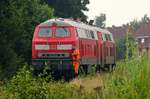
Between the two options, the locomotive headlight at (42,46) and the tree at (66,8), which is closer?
the locomotive headlight at (42,46)

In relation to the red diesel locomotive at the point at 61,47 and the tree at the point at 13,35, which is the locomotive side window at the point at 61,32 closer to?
the red diesel locomotive at the point at 61,47

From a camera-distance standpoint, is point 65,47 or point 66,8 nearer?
point 65,47

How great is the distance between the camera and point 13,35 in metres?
34.3

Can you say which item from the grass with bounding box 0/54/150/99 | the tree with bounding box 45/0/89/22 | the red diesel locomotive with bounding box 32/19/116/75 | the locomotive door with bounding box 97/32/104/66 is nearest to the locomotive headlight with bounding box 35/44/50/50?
the red diesel locomotive with bounding box 32/19/116/75

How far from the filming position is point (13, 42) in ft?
114

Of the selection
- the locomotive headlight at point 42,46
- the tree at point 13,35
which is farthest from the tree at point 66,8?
the locomotive headlight at point 42,46

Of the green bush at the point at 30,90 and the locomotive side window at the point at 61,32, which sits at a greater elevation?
the locomotive side window at the point at 61,32

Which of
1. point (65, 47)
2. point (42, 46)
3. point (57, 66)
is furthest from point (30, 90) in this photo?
point (42, 46)

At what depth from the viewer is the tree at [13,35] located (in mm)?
31391

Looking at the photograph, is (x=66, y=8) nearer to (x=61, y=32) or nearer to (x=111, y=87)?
(x=61, y=32)

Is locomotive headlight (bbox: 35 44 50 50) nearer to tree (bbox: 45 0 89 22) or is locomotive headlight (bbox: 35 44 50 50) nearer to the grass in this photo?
the grass

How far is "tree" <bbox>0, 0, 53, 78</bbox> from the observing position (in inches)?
1236

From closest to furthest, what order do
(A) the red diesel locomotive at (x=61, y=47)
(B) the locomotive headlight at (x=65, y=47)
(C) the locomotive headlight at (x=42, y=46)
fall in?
(A) the red diesel locomotive at (x=61, y=47) < (B) the locomotive headlight at (x=65, y=47) < (C) the locomotive headlight at (x=42, y=46)

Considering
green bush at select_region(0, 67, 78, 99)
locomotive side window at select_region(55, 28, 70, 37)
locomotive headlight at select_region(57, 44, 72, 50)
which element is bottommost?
green bush at select_region(0, 67, 78, 99)
